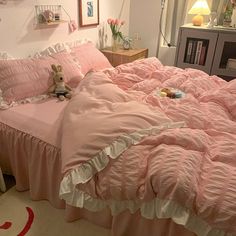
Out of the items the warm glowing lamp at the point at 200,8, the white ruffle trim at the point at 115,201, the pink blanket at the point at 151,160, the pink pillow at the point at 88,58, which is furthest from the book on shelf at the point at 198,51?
the white ruffle trim at the point at 115,201

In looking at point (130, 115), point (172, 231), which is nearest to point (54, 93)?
point (130, 115)

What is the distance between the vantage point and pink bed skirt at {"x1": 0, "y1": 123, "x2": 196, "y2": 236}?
124cm

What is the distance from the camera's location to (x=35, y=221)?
1497mm

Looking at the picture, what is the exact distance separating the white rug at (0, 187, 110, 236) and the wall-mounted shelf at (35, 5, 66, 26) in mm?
1483

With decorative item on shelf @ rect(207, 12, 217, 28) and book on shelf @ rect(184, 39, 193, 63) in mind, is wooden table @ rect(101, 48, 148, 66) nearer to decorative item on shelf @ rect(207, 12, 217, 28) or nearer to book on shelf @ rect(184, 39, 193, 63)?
book on shelf @ rect(184, 39, 193, 63)

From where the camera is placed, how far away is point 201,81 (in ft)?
6.46

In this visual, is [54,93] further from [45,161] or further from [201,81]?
[201,81]

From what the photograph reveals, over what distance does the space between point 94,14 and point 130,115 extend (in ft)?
6.51

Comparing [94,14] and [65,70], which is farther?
[94,14]

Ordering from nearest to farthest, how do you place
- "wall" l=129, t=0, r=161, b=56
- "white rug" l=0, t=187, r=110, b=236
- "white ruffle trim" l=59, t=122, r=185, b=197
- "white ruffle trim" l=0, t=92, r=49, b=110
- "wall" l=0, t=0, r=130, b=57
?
"white ruffle trim" l=59, t=122, r=185, b=197, "white rug" l=0, t=187, r=110, b=236, "white ruffle trim" l=0, t=92, r=49, b=110, "wall" l=0, t=0, r=130, b=57, "wall" l=129, t=0, r=161, b=56

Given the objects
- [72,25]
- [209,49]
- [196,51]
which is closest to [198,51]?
[196,51]

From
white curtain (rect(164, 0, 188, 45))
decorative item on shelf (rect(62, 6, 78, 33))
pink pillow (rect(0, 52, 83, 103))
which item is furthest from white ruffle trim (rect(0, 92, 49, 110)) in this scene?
white curtain (rect(164, 0, 188, 45))

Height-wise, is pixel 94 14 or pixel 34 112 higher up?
pixel 94 14

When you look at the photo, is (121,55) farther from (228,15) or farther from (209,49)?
(228,15)
